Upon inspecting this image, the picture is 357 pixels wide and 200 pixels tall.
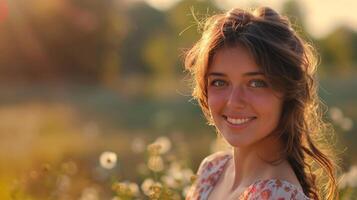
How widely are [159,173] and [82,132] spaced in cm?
1016

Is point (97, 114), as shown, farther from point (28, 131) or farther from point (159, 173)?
point (159, 173)

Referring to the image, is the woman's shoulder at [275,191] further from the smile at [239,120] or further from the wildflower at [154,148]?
the wildflower at [154,148]

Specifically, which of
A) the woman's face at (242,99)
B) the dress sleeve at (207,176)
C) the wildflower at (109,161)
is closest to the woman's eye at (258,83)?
the woman's face at (242,99)

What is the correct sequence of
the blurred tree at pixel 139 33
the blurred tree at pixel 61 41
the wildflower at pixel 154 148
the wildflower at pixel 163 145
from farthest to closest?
the blurred tree at pixel 139 33 < the blurred tree at pixel 61 41 < the wildflower at pixel 163 145 < the wildflower at pixel 154 148

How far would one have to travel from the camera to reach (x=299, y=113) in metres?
3.09

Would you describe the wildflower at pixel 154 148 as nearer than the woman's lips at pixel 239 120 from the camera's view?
No

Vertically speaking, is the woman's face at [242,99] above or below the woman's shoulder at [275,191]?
above

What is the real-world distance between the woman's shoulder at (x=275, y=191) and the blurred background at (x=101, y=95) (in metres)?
0.87

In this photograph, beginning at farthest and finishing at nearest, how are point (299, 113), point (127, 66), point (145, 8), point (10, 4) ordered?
point (145, 8)
point (127, 66)
point (10, 4)
point (299, 113)

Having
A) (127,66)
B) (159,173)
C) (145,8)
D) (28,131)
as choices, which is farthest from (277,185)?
(145,8)

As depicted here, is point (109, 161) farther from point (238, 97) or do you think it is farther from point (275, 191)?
point (275, 191)

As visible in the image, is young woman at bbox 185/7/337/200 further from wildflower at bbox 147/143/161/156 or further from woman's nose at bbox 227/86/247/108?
wildflower at bbox 147/143/161/156

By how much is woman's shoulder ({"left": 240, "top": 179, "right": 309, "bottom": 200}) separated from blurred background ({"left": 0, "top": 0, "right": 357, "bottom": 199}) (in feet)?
2.87

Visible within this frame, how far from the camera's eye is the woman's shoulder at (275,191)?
2.82 meters
